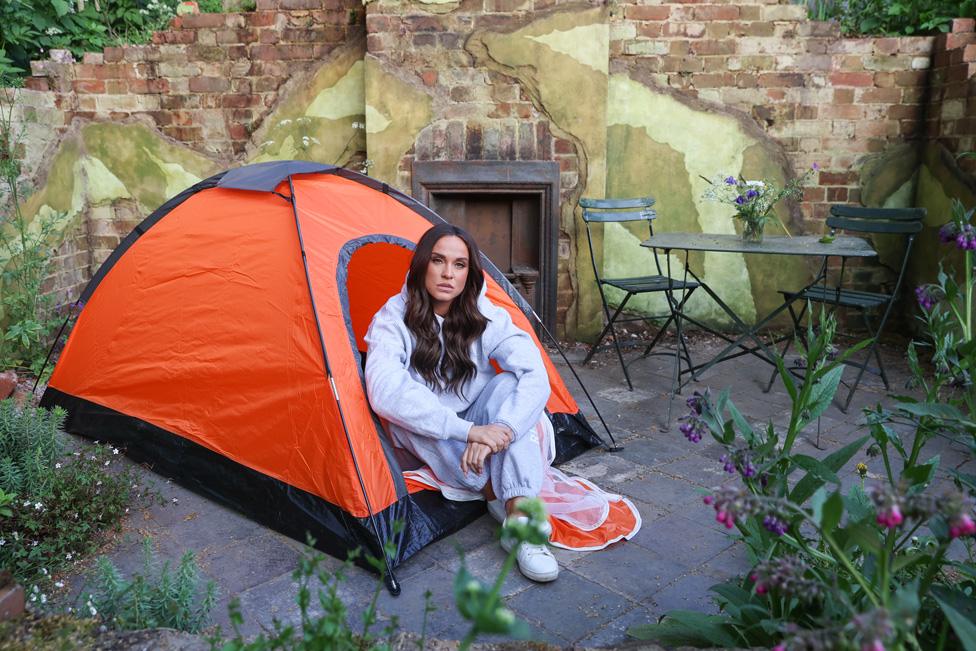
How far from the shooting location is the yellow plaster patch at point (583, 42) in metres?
4.85

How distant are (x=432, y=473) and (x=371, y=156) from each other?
2859mm

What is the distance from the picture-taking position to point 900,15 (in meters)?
5.41

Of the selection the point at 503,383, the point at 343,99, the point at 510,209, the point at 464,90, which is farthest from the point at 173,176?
the point at 503,383

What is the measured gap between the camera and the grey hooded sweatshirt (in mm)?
2592

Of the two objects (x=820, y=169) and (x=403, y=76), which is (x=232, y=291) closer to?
(x=403, y=76)

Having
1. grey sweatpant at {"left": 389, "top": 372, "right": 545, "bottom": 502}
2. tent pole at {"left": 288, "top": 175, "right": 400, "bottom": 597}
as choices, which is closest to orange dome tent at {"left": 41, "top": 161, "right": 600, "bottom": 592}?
tent pole at {"left": 288, "top": 175, "right": 400, "bottom": 597}

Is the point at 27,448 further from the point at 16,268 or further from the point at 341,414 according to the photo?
the point at 16,268

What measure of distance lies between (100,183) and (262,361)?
11.2 feet

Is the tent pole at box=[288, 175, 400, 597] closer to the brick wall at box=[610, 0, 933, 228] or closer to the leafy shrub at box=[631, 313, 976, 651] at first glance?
the leafy shrub at box=[631, 313, 976, 651]

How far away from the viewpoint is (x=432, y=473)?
2781 millimetres

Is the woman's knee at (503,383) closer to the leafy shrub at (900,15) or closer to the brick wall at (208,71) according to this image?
the brick wall at (208,71)

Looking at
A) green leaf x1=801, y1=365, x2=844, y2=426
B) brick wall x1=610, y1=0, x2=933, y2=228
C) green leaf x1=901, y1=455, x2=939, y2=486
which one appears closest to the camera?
green leaf x1=901, y1=455, x2=939, y2=486

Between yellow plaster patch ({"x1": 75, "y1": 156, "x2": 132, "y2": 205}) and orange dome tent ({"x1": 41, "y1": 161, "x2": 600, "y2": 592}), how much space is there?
2.23 m

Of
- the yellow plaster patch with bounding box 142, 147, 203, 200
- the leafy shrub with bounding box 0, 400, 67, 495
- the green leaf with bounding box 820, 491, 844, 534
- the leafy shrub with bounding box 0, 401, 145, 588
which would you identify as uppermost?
the yellow plaster patch with bounding box 142, 147, 203, 200
